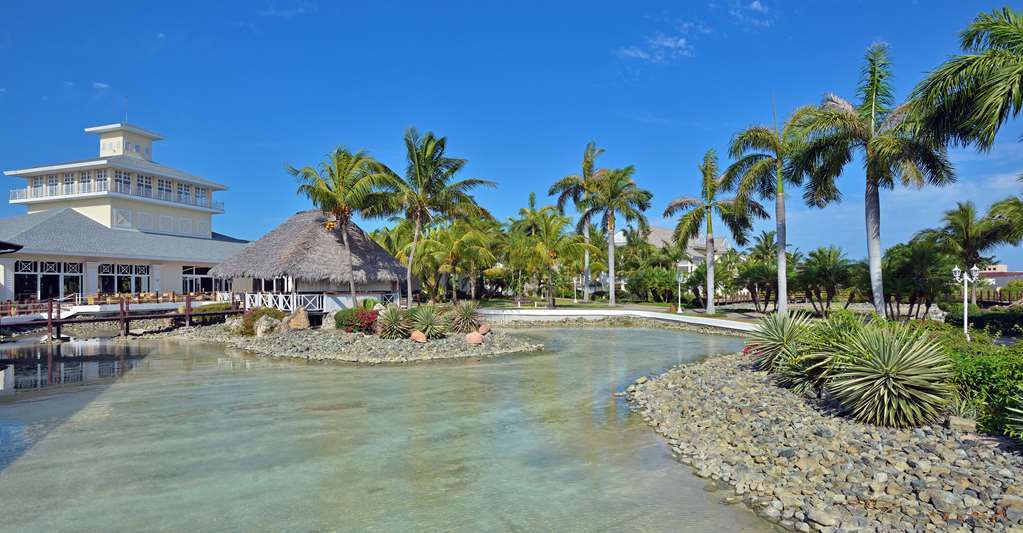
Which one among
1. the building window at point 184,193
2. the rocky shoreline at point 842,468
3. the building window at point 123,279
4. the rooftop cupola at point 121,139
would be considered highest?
the rooftop cupola at point 121,139

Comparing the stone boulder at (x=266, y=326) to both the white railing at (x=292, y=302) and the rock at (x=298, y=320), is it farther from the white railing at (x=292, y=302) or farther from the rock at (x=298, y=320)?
the white railing at (x=292, y=302)

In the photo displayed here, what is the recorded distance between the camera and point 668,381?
45.5ft

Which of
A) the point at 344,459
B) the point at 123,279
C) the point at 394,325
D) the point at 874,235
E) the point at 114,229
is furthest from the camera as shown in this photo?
the point at 114,229

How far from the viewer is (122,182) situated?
38344 mm

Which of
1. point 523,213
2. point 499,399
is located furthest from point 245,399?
point 523,213

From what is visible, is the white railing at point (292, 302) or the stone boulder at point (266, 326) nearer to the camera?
the stone boulder at point (266, 326)

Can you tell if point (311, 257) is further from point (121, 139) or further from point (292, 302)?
point (121, 139)

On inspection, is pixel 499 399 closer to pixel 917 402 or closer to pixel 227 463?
pixel 227 463

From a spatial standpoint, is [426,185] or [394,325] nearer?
[394,325]

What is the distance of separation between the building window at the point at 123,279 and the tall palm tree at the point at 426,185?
1719 centimetres

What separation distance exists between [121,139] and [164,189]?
4910mm

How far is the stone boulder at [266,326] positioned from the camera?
24594 millimetres

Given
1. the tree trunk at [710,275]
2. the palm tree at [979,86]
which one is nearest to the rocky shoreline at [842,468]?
the palm tree at [979,86]

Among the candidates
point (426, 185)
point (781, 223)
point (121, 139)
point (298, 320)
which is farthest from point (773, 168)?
point (121, 139)
